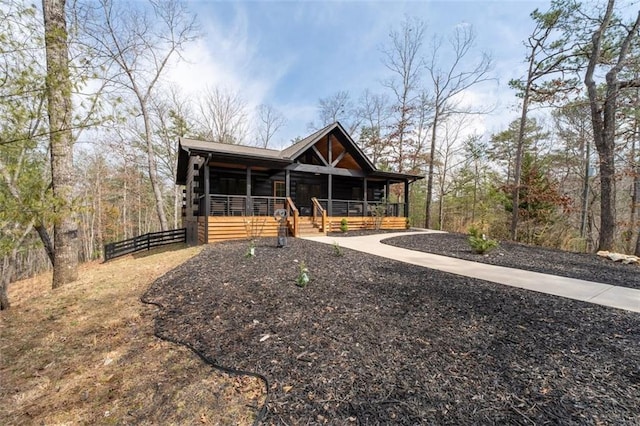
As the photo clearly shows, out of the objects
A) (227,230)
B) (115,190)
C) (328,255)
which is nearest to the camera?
(328,255)

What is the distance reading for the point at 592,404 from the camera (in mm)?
1729

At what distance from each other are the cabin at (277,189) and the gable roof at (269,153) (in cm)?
3

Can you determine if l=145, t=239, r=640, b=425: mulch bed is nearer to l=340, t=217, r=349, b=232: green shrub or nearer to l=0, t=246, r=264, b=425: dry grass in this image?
l=0, t=246, r=264, b=425: dry grass

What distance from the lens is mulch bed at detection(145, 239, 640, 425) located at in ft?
5.79

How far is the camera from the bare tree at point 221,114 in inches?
835

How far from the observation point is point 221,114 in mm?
21844

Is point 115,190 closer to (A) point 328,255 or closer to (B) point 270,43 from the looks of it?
(B) point 270,43

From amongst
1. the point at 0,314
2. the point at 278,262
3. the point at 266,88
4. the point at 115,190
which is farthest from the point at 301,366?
the point at 115,190

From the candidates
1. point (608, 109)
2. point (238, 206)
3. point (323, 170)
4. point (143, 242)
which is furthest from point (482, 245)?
point (143, 242)

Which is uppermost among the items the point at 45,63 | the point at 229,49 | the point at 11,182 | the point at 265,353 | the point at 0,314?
the point at 229,49

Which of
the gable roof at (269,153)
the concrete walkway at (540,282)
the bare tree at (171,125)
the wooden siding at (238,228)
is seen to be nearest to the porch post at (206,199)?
the wooden siding at (238,228)

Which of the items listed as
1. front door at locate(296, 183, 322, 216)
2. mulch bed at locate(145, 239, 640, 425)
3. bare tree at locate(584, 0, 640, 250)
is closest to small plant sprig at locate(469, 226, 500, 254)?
mulch bed at locate(145, 239, 640, 425)

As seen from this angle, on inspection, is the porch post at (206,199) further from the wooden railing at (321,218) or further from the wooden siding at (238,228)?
the wooden railing at (321,218)

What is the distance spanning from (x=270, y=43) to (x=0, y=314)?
14.3 metres
